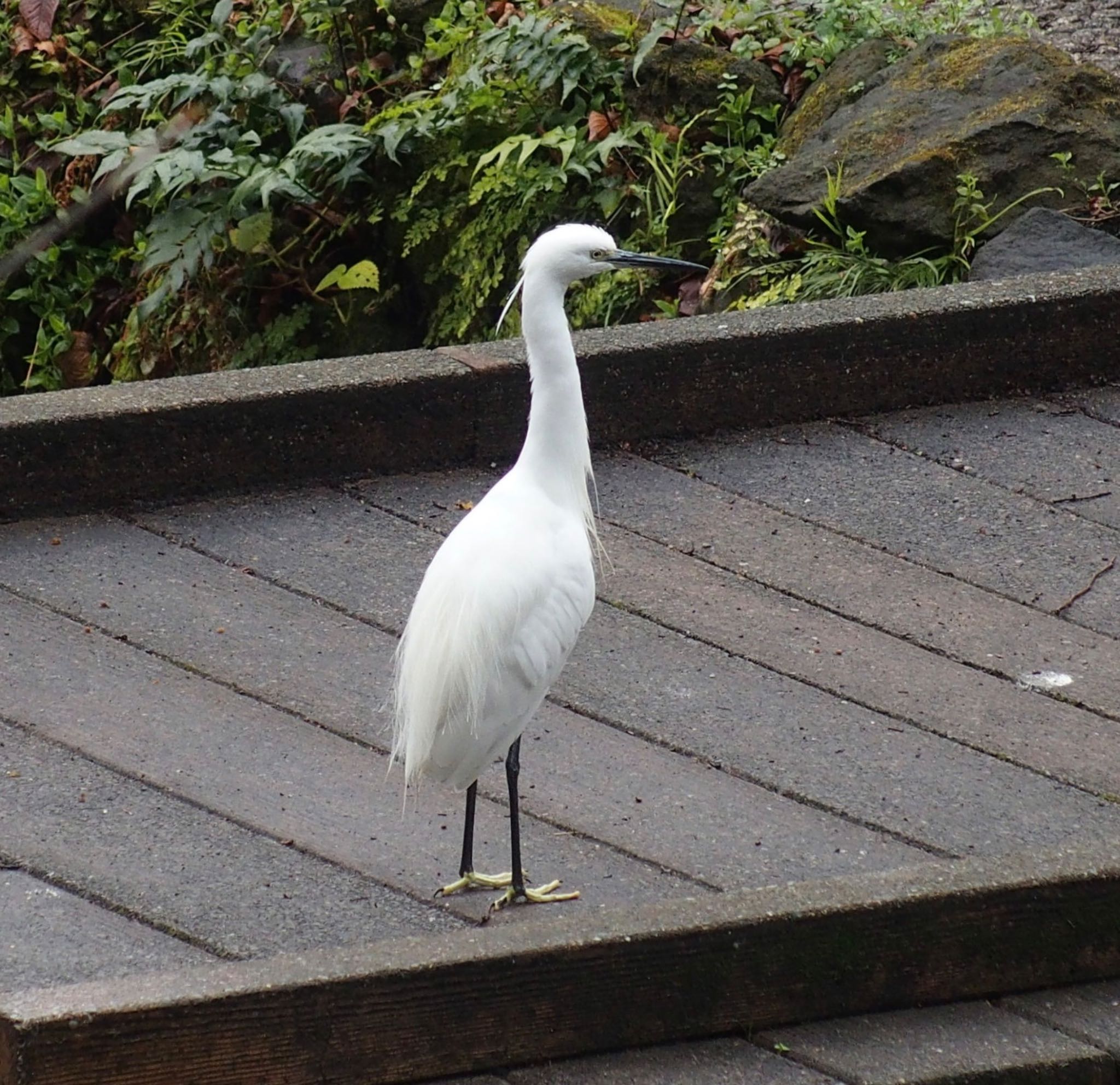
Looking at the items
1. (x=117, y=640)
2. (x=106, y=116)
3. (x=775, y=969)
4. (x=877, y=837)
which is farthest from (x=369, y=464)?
(x=106, y=116)

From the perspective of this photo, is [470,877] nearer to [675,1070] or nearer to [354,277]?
[675,1070]

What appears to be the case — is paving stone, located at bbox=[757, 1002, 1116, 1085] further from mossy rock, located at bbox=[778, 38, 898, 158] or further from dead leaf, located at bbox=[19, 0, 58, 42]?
dead leaf, located at bbox=[19, 0, 58, 42]

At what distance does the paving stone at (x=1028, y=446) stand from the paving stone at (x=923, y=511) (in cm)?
6

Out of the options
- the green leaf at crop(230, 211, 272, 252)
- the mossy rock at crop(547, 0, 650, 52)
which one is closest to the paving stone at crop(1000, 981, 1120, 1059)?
the green leaf at crop(230, 211, 272, 252)

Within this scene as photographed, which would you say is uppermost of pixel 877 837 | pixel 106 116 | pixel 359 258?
pixel 106 116

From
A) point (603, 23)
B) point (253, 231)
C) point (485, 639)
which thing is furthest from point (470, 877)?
point (603, 23)

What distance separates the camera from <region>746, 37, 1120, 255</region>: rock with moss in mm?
5250

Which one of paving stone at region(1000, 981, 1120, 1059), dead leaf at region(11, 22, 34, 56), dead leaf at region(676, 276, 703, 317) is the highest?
dead leaf at region(11, 22, 34, 56)

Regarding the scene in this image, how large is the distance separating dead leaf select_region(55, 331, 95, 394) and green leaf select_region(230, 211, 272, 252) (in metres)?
0.94

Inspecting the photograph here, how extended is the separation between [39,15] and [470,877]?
5.20m

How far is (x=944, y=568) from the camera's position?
4055 mm

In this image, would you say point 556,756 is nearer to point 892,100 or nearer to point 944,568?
point 944,568

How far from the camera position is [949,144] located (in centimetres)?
529

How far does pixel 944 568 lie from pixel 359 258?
9.36 ft
